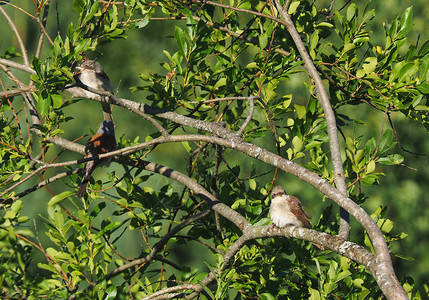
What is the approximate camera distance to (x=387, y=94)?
304cm

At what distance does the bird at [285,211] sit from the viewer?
11.7ft

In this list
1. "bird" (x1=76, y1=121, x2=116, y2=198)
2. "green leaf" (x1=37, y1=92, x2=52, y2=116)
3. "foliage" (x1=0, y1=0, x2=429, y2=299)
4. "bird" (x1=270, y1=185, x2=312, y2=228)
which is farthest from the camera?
"bird" (x1=76, y1=121, x2=116, y2=198)

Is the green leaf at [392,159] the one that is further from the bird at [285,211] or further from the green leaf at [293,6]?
the green leaf at [293,6]

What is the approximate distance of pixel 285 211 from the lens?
3.83m

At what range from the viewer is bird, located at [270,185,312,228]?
11.7 ft

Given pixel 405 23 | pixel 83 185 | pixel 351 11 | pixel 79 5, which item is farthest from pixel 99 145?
pixel 405 23

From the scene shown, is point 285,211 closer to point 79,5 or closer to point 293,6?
point 293,6

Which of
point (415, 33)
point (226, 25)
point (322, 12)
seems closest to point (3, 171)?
point (226, 25)

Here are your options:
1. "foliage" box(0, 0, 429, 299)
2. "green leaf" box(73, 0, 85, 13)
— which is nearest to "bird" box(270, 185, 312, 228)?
"foliage" box(0, 0, 429, 299)

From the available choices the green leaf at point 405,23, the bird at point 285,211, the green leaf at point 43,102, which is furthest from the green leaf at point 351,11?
the green leaf at point 43,102

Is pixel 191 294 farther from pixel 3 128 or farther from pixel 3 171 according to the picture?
pixel 3 128

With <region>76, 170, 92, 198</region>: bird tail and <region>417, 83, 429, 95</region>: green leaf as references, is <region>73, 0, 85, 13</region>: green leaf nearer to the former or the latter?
<region>76, 170, 92, 198</region>: bird tail

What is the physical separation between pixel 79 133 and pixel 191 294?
5107 mm

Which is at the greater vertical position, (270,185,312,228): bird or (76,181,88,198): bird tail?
(76,181,88,198): bird tail
